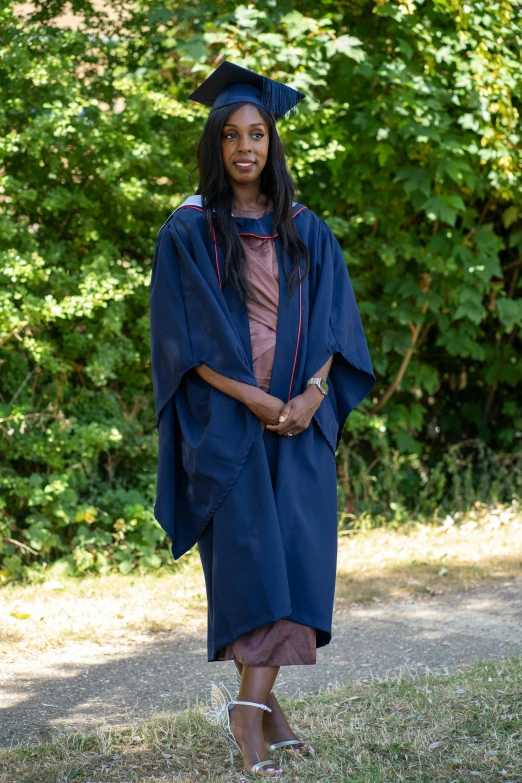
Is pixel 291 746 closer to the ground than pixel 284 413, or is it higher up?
closer to the ground

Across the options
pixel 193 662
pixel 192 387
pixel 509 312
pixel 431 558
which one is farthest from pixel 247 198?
pixel 509 312

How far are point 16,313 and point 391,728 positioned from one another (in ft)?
10.6

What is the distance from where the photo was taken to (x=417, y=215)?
7.30 m

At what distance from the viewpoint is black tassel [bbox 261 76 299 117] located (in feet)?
10.8

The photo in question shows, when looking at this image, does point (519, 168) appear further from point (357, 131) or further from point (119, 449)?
point (119, 449)

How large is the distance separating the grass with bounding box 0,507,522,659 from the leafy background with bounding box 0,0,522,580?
296 millimetres

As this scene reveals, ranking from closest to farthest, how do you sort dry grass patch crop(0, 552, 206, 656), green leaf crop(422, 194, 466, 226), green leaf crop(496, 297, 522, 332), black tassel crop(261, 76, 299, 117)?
black tassel crop(261, 76, 299, 117), dry grass patch crop(0, 552, 206, 656), green leaf crop(422, 194, 466, 226), green leaf crop(496, 297, 522, 332)

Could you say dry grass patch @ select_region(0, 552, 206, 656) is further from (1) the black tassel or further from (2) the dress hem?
(1) the black tassel

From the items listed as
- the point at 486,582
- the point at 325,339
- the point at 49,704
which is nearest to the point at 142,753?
the point at 49,704

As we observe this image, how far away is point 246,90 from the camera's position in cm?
329

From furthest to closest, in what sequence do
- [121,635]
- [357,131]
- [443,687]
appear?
[357,131]
[121,635]
[443,687]

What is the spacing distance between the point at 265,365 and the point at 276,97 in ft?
2.96

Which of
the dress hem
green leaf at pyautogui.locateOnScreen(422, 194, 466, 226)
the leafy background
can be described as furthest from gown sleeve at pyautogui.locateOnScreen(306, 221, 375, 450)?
green leaf at pyautogui.locateOnScreen(422, 194, 466, 226)

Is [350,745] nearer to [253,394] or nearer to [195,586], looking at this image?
[253,394]
